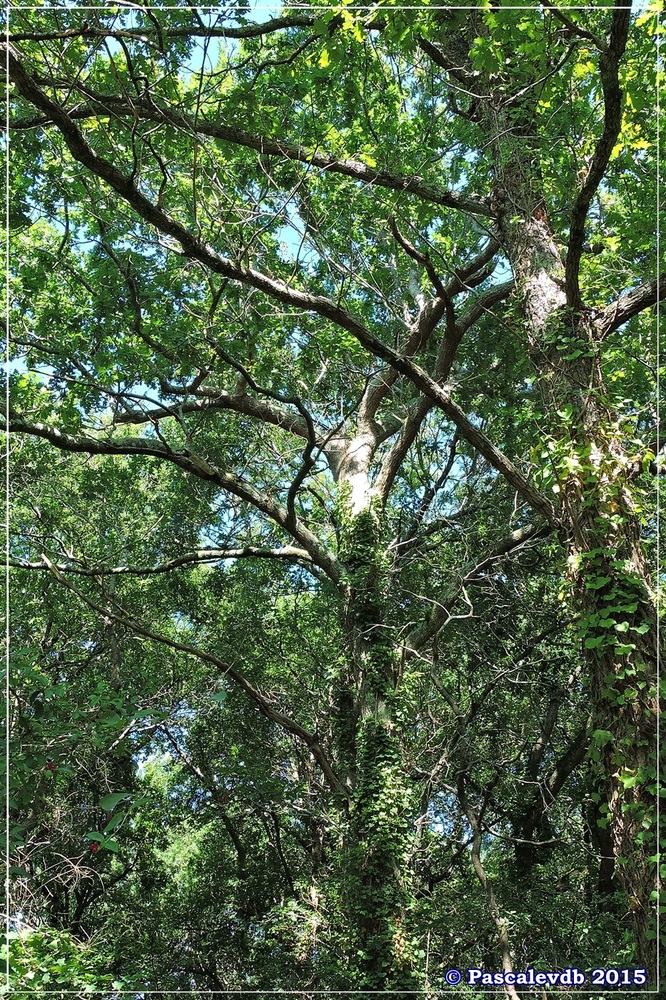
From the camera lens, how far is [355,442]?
10.4m

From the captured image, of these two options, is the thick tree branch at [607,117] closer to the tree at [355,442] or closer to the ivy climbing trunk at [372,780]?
the tree at [355,442]

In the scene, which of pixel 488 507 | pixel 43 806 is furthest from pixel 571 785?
pixel 43 806

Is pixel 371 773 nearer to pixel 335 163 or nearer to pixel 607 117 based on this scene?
pixel 335 163

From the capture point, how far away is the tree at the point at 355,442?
16.4 ft

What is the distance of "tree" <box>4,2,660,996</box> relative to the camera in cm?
498

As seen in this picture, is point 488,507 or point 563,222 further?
point 488,507

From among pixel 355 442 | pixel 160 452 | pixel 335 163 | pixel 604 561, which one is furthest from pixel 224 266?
pixel 355 442

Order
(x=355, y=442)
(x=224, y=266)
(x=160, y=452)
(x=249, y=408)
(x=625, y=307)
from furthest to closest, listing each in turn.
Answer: (x=355, y=442) → (x=249, y=408) → (x=160, y=452) → (x=224, y=266) → (x=625, y=307)

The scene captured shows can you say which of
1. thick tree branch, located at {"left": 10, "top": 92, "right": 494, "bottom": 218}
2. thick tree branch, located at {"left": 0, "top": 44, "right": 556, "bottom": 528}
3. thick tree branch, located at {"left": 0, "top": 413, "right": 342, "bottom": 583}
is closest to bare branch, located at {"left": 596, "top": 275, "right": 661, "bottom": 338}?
thick tree branch, located at {"left": 0, "top": 44, "right": 556, "bottom": 528}

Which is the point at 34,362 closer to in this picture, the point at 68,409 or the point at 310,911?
the point at 68,409

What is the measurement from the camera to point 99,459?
1239 centimetres

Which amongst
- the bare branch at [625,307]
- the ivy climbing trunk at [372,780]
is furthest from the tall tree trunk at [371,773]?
the bare branch at [625,307]

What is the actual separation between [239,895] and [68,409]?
8987 millimetres

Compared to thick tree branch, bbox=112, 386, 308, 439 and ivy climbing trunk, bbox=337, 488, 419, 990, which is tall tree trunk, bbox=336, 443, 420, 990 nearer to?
ivy climbing trunk, bbox=337, 488, 419, 990
